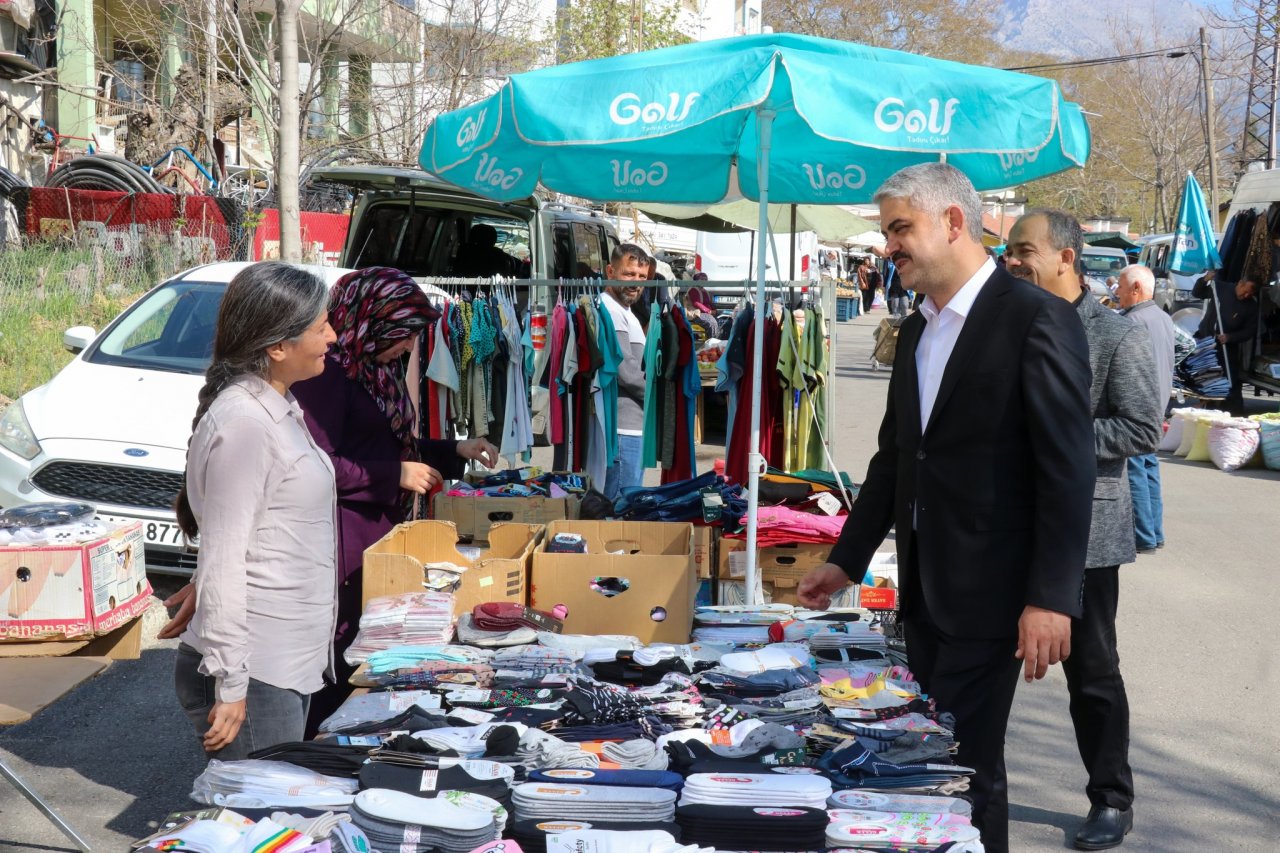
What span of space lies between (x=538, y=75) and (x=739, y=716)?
9.89ft

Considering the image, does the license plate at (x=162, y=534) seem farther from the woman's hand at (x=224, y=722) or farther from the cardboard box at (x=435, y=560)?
the woman's hand at (x=224, y=722)

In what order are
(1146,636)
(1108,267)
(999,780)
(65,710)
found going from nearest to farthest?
(999,780)
(65,710)
(1146,636)
(1108,267)

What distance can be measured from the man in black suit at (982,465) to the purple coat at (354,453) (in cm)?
198

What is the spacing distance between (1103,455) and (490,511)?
2937mm

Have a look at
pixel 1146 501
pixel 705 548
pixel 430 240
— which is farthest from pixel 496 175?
pixel 1146 501

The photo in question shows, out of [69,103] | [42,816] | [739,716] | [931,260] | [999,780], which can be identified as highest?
[69,103]

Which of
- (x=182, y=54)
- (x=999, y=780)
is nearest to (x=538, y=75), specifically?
(x=999, y=780)

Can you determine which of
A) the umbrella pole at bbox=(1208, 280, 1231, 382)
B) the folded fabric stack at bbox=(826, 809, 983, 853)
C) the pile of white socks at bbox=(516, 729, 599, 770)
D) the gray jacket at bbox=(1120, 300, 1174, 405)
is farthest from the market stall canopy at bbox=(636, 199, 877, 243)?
the folded fabric stack at bbox=(826, 809, 983, 853)

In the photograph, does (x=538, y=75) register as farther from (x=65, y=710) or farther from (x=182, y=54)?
(x=182, y=54)

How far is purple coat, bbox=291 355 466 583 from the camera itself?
13.8 ft

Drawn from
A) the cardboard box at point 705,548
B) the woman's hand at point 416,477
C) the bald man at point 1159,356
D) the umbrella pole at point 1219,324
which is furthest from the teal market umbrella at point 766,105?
the umbrella pole at point 1219,324

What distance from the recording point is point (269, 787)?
2.79 m

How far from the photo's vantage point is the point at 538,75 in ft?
16.7

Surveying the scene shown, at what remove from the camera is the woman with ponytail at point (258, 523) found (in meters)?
3.05
